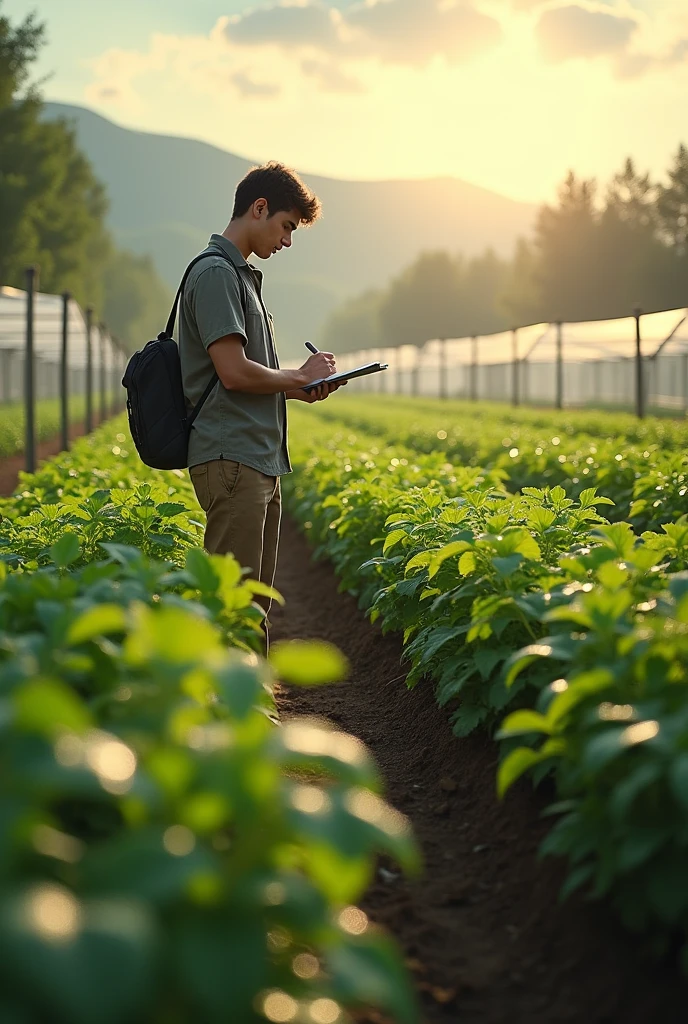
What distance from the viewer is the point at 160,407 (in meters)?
4.29

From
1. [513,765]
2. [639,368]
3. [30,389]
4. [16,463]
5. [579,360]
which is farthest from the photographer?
[579,360]

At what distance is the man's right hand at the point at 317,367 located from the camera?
4246 millimetres

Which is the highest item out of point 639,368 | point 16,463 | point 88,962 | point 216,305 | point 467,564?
point 639,368

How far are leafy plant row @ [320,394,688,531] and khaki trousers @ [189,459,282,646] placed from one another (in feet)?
7.47

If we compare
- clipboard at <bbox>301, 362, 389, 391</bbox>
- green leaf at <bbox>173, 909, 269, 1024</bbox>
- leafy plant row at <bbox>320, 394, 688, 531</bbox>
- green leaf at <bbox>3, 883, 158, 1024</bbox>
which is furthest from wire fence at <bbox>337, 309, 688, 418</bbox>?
green leaf at <bbox>3, 883, 158, 1024</bbox>

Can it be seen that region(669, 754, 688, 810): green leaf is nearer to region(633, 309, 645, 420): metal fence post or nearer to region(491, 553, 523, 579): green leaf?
region(491, 553, 523, 579): green leaf

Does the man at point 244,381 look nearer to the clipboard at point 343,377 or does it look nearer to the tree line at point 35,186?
the clipboard at point 343,377

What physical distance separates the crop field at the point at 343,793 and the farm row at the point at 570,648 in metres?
0.01

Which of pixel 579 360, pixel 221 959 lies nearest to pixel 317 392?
pixel 221 959

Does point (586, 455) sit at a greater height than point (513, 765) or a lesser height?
greater

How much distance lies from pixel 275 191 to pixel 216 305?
55 cm

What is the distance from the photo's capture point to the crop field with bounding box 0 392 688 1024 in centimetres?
146

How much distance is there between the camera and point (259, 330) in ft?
14.3

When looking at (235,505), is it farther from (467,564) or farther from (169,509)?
(467,564)
